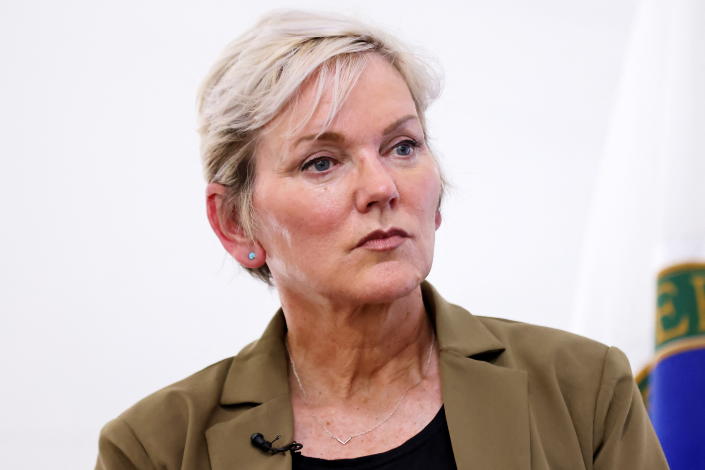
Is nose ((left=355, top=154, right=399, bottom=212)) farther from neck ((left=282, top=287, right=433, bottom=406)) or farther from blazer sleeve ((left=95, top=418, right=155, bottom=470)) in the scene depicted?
blazer sleeve ((left=95, top=418, right=155, bottom=470))

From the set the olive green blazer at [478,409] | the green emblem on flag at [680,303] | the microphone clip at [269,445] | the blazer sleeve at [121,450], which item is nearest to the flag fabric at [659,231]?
the green emblem on flag at [680,303]

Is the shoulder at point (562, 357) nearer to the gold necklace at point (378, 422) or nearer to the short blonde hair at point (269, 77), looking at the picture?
the gold necklace at point (378, 422)

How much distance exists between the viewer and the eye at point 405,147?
6.05 ft

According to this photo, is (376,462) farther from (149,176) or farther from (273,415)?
(149,176)

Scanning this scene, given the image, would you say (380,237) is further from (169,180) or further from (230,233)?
(169,180)

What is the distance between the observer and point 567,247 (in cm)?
314

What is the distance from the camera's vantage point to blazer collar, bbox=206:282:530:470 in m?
1.75

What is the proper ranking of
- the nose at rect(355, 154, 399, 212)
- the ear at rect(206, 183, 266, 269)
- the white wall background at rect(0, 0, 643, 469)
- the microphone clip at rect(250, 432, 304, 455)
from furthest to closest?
the white wall background at rect(0, 0, 643, 469) → the ear at rect(206, 183, 266, 269) → the microphone clip at rect(250, 432, 304, 455) → the nose at rect(355, 154, 399, 212)

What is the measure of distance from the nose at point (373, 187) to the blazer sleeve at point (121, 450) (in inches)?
28.6

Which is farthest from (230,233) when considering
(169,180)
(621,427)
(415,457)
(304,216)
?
(169,180)

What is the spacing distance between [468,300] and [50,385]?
1473 millimetres

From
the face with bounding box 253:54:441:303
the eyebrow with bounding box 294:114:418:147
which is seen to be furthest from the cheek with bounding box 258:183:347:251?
the eyebrow with bounding box 294:114:418:147

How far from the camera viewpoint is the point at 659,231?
2.17 m

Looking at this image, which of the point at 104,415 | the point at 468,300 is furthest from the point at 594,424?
the point at 104,415
